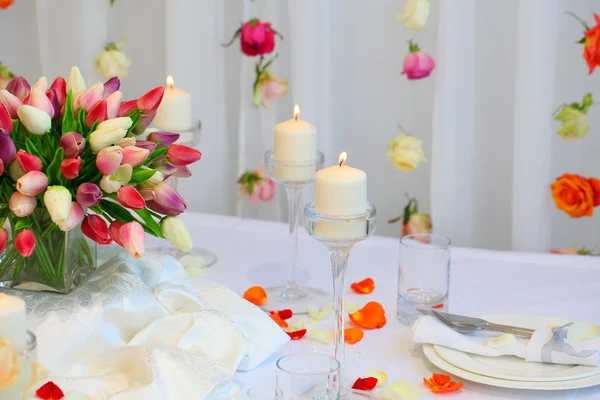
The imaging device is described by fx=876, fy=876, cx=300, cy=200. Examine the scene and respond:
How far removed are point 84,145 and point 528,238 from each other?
1.12m

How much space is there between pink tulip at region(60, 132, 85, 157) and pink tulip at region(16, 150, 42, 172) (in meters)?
0.03

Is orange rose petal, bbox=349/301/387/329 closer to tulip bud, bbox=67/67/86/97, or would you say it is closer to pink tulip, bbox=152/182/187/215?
pink tulip, bbox=152/182/187/215

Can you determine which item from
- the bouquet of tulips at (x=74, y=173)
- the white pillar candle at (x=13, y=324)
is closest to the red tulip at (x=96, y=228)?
the bouquet of tulips at (x=74, y=173)

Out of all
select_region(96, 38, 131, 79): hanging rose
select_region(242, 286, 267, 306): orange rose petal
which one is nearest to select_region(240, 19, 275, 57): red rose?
select_region(96, 38, 131, 79): hanging rose

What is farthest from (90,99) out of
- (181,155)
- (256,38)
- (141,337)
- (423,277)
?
(256,38)

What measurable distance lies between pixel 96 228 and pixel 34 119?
5.6 inches

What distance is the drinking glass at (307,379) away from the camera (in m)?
0.87

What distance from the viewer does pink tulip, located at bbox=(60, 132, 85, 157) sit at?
0.99m

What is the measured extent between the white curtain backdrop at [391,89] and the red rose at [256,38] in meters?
0.05

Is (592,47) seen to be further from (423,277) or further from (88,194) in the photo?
(88,194)

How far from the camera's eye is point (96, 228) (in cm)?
102

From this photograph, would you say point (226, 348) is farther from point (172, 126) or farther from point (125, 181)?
point (172, 126)

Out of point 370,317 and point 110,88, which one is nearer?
point 110,88

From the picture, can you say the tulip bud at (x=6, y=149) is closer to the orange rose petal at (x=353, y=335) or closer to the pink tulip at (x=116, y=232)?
the pink tulip at (x=116, y=232)
